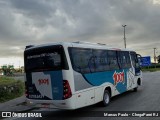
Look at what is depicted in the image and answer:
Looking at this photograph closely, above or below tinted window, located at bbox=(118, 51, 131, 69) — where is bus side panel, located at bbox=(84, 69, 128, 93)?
below

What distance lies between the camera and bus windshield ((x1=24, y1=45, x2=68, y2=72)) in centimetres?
1077

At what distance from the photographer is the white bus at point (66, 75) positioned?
1067cm

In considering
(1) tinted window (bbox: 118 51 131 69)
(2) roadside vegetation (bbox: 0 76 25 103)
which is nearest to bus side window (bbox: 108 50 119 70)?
(1) tinted window (bbox: 118 51 131 69)

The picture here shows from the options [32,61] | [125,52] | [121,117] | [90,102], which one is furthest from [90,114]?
[125,52]

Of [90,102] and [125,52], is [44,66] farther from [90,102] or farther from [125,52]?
[125,52]

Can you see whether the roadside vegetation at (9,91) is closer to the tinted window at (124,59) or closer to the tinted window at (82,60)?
the tinted window at (82,60)

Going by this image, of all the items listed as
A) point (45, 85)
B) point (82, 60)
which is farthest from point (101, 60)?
point (45, 85)

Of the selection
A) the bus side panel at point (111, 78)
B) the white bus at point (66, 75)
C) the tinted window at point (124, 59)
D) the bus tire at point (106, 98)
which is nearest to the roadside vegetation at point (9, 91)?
the white bus at point (66, 75)

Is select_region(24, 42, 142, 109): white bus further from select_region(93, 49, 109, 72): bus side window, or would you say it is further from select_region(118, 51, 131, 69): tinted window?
select_region(118, 51, 131, 69): tinted window

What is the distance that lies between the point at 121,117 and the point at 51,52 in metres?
3.47

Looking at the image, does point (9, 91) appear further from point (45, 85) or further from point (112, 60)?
point (45, 85)

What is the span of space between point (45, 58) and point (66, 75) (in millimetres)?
1174

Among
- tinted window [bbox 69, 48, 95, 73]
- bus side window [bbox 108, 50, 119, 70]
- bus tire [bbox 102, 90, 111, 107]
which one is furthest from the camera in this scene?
bus side window [bbox 108, 50, 119, 70]

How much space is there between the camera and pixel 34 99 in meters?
11.4
